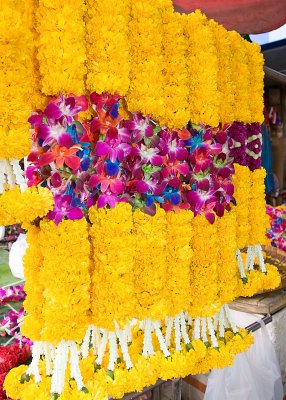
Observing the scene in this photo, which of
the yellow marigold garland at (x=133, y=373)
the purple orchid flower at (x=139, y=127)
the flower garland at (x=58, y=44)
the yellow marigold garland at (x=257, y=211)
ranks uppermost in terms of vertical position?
the flower garland at (x=58, y=44)

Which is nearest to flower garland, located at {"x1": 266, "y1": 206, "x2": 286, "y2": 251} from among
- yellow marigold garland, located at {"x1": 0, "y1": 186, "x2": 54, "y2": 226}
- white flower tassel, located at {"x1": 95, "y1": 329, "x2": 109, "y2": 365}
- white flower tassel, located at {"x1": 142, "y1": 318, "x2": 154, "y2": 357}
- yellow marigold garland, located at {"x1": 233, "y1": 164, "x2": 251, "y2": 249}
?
yellow marigold garland, located at {"x1": 233, "y1": 164, "x2": 251, "y2": 249}

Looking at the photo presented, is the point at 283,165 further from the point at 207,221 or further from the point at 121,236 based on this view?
the point at 121,236

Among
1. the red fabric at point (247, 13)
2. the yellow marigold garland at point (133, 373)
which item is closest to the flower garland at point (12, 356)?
the yellow marigold garland at point (133, 373)

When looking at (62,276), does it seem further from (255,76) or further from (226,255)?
(255,76)

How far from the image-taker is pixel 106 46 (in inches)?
33.5

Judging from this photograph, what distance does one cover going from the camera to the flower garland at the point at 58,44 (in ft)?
2.58

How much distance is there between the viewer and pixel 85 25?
86 centimetres

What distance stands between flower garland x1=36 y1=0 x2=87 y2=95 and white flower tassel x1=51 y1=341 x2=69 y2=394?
546mm

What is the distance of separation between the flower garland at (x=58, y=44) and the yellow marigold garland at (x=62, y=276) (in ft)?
0.96

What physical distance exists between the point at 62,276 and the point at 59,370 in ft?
0.69

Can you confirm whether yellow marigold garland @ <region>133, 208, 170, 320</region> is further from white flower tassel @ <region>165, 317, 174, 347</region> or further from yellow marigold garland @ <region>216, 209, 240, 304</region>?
yellow marigold garland @ <region>216, 209, 240, 304</region>

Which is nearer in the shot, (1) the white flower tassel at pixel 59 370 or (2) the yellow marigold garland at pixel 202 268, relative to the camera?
(1) the white flower tassel at pixel 59 370

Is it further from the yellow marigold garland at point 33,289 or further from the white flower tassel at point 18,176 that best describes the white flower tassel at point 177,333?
the white flower tassel at point 18,176

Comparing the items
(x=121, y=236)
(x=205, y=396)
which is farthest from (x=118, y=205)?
(x=205, y=396)
